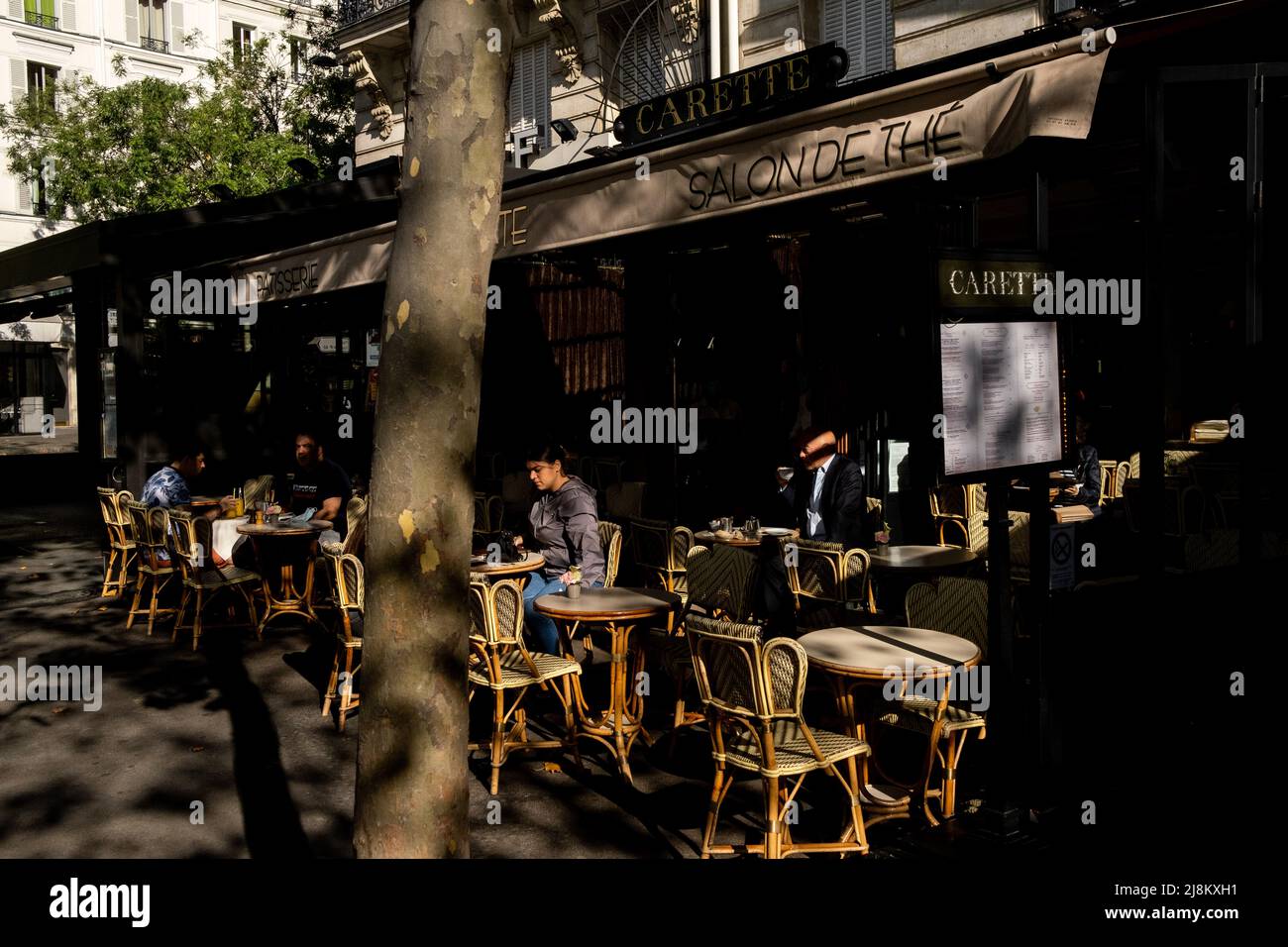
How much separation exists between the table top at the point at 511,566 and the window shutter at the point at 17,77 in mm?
41913

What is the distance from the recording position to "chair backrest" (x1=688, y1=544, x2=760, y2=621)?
612 centimetres

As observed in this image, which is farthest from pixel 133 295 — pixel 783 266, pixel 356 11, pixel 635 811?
pixel 356 11

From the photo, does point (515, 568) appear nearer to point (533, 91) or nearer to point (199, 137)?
point (533, 91)

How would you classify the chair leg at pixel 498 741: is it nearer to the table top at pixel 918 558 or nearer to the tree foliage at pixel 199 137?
the table top at pixel 918 558

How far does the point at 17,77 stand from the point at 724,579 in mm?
44390

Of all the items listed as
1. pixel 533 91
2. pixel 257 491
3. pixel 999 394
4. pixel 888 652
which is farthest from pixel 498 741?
pixel 533 91

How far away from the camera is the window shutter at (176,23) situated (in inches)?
1740

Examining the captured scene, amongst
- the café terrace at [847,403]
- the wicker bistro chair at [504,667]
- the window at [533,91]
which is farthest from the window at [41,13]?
the wicker bistro chair at [504,667]

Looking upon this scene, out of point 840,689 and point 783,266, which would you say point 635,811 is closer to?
point 840,689

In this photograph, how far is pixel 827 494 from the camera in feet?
25.7
